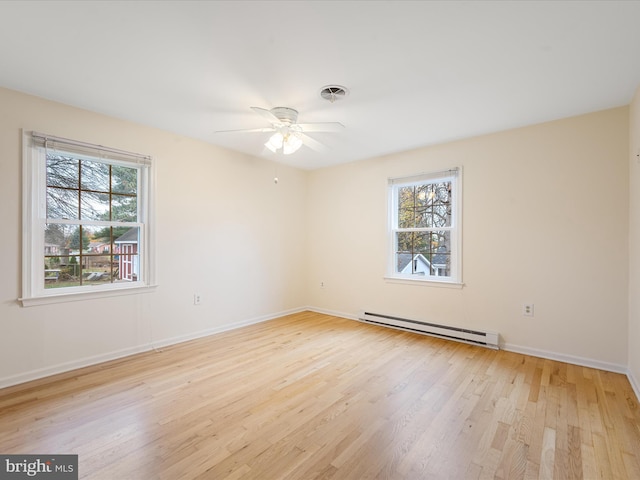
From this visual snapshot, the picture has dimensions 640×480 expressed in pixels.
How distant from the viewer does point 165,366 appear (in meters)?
2.92

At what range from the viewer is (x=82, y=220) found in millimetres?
2947

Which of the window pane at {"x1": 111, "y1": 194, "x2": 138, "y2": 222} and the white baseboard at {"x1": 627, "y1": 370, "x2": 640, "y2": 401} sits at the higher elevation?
the window pane at {"x1": 111, "y1": 194, "x2": 138, "y2": 222}

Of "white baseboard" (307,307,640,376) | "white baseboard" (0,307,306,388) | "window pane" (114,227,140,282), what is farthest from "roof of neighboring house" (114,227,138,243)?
"white baseboard" (307,307,640,376)

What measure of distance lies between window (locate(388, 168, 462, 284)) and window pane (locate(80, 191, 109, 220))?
3415 millimetres

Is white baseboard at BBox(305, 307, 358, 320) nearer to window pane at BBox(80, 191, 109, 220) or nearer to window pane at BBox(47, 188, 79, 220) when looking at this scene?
window pane at BBox(80, 191, 109, 220)

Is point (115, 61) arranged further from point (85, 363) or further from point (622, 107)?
point (622, 107)

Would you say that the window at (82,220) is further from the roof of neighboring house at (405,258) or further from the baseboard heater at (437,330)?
the roof of neighboring house at (405,258)

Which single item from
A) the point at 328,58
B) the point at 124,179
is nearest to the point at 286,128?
the point at 328,58

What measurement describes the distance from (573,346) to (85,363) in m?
4.70

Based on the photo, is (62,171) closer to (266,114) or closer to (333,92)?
(266,114)

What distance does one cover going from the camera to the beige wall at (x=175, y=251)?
2.56 m

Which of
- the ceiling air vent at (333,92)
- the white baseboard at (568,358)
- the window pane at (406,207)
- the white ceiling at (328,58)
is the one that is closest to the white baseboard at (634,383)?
the white baseboard at (568,358)

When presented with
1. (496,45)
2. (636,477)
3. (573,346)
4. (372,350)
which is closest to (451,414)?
(636,477)

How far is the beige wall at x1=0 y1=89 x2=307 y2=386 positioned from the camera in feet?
8.41
